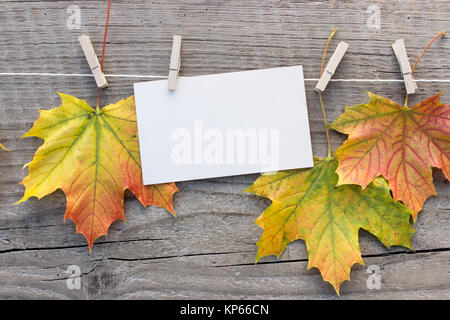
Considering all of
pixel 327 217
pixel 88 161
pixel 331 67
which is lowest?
pixel 327 217

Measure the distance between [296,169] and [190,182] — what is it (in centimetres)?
23

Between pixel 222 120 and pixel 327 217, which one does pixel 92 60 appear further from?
pixel 327 217

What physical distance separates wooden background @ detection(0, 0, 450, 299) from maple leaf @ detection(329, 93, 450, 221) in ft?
0.18

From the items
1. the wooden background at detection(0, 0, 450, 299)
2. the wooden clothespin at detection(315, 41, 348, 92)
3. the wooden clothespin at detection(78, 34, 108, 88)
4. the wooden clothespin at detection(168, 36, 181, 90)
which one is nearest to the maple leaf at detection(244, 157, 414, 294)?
the wooden background at detection(0, 0, 450, 299)

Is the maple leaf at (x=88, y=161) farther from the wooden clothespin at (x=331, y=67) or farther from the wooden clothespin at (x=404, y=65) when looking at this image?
the wooden clothespin at (x=404, y=65)

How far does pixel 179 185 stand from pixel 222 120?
17 centimetres

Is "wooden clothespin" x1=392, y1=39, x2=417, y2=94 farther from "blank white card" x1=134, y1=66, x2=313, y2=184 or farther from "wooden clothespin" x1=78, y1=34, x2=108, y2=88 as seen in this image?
"wooden clothespin" x1=78, y1=34, x2=108, y2=88

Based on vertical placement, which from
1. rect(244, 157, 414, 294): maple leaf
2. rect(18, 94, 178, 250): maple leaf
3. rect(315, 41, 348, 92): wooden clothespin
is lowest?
rect(244, 157, 414, 294): maple leaf

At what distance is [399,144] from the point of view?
2.35 feet

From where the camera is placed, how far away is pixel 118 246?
76 cm

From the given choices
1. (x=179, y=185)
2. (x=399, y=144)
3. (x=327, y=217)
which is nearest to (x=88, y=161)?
(x=179, y=185)

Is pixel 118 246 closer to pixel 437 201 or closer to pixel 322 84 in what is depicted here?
pixel 322 84

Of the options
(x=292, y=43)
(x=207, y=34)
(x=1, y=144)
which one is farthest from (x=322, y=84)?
(x=1, y=144)

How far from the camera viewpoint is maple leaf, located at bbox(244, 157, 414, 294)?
2.36 feet
